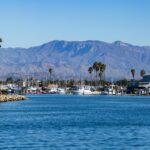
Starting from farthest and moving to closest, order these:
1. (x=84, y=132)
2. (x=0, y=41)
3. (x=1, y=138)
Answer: (x=0, y=41)
(x=84, y=132)
(x=1, y=138)

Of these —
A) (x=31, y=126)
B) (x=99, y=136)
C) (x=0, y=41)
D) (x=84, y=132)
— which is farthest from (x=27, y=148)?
(x=0, y=41)

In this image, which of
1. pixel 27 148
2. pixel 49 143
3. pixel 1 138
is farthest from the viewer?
pixel 1 138

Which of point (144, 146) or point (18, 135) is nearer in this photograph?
point (144, 146)

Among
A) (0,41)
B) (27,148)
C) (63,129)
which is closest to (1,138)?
(27,148)

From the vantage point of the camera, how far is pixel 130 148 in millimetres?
48969

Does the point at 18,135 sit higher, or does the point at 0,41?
the point at 0,41

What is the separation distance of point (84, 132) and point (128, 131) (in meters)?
4.88

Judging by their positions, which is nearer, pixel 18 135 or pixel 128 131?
pixel 18 135

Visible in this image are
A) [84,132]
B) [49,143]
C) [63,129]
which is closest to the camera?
[49,143]

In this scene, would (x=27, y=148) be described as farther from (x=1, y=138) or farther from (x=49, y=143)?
(x=1, y=138)

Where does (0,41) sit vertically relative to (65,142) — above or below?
above

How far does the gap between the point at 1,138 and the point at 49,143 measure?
5.97 m

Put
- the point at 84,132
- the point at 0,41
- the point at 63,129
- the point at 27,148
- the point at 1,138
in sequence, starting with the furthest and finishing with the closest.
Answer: the point at 0,41 → the point at 63,129 → the point at 84,132 → the point at 1,138 → the point at 27,148

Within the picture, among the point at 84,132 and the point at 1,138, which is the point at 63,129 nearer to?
the point at 84,132
